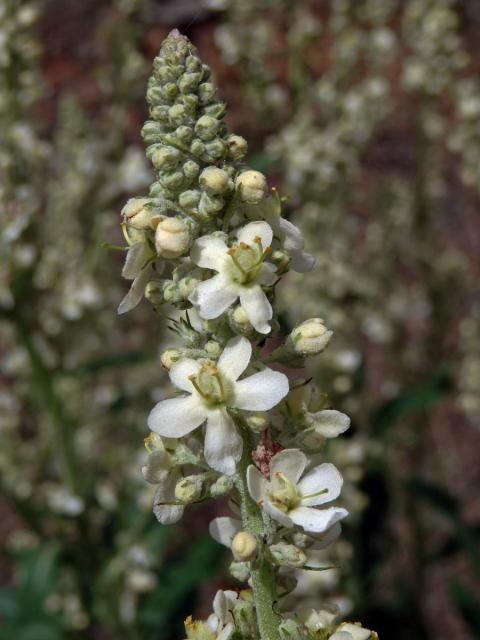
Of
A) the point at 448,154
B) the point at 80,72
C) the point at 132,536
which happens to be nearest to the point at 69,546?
the point at 132,536

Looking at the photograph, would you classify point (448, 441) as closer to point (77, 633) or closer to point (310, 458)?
point (77, 633)

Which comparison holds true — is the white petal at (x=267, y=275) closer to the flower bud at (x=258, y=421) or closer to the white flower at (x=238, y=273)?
the white flower at (x=238, y=273)

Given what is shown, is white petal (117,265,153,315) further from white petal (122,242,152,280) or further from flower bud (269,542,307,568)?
flower bud (269,542,307,568)

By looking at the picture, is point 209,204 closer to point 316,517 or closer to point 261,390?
point 261,390

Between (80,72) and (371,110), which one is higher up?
(371,110)

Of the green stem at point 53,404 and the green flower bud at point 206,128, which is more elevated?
the green flower bud at point 206,128

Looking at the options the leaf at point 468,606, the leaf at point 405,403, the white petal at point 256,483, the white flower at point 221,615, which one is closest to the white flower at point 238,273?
the white petal at point 256,483
